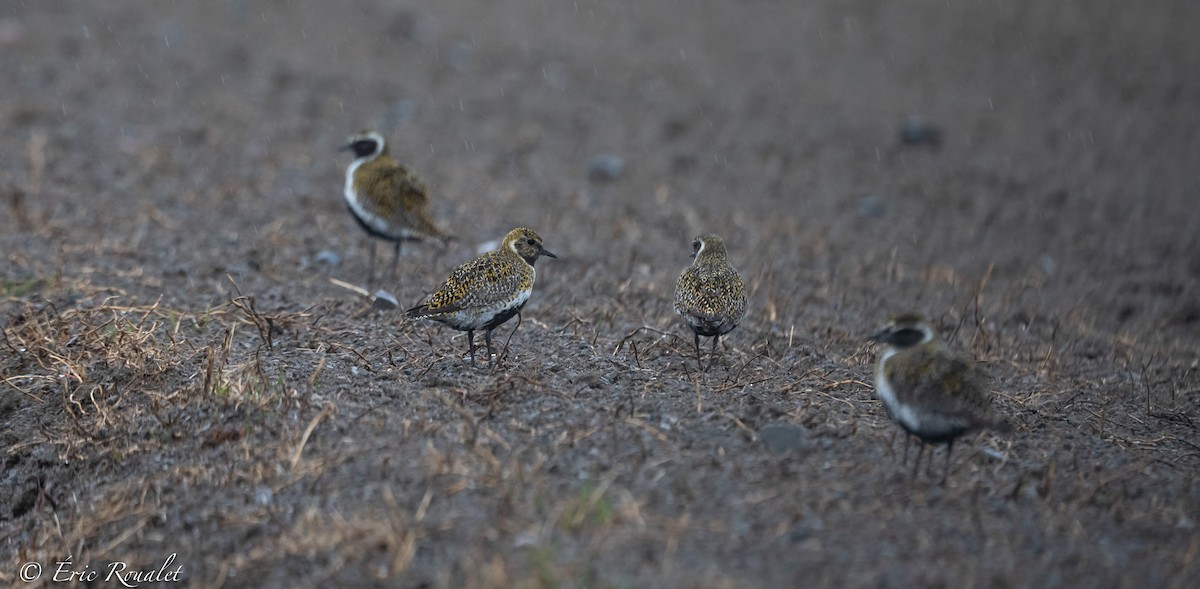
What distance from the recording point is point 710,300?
6.70 m

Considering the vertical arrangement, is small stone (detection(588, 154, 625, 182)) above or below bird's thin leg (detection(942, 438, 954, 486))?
below

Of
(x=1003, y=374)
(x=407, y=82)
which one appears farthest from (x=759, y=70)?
(x=1003, y=374)

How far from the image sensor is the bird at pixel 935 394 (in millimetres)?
5359

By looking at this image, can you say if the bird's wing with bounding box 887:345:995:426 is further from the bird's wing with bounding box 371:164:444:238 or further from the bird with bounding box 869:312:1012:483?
the bird's wing with bounding box 371:164:444:238

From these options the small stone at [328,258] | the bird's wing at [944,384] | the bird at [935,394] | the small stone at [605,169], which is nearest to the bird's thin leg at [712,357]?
the bird at [935,394]

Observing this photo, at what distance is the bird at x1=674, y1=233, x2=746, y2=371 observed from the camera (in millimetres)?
6672

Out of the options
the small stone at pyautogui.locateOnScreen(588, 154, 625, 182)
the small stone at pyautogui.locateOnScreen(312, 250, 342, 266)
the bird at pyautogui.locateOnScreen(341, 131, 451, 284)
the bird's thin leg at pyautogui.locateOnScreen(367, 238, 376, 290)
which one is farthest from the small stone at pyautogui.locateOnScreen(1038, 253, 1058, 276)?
the small stone at pyautogui.locateOnScreen(312, 250, 342, 266)

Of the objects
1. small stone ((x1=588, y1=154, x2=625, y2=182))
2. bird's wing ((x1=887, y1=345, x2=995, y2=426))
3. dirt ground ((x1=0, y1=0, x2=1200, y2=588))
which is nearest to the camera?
dirt ground ((x1=0, y1=0, x2=1200, y2=588))

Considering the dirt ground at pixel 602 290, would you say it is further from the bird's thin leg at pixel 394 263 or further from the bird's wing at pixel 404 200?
the bird's wing at pixel 404 200

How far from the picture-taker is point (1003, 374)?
7.52m

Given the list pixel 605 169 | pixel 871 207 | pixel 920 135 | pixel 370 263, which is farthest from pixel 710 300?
pixel 920 135

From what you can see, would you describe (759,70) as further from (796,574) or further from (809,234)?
(796,574)

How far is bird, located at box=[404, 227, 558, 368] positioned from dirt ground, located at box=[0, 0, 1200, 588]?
296 millimetres

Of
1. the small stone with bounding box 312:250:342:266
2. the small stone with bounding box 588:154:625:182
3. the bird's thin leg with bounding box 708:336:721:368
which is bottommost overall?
the small stone with bounding box 588:154:625:182
